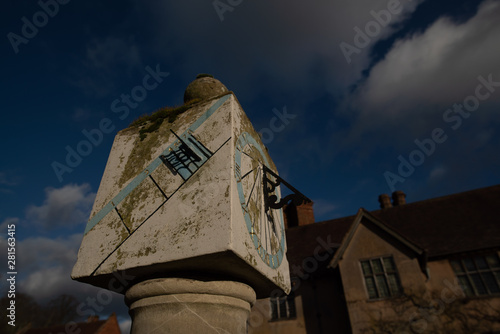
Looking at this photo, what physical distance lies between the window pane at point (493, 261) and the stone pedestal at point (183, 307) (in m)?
13.2

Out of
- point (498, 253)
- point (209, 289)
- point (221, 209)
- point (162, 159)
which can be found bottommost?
point (209, 289)

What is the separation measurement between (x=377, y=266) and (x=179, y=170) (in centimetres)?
1192

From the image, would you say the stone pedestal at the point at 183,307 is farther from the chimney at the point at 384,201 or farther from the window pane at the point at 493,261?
the chimney at the point at 384,201

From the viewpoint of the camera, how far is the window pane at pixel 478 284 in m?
10.9

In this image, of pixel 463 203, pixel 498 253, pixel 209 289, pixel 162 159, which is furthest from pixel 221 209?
pixel 463 203

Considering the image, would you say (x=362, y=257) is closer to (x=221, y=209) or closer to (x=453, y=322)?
(x=453, y=322)

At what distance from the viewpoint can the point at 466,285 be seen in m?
11.2

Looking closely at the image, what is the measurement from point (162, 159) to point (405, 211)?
16819 mm

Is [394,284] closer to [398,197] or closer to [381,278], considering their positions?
[381,278]

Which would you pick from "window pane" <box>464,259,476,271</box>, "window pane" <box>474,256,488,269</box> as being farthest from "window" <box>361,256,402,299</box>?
"window pane" <box>474,256,488,269</box>

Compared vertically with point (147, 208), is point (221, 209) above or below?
below

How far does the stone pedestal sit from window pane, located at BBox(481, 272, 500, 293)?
13.0 metres

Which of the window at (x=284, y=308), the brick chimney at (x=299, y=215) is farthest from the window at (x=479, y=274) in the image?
the brick chimney at (x=299, y=215)

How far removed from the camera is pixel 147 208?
8.11 feet
